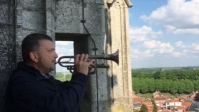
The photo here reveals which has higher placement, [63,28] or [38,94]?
[63,28]

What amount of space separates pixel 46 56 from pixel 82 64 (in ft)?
0.91

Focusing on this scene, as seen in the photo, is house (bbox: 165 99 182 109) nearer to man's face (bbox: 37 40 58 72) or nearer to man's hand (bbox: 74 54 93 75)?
man's hand (bbox: 74 54 93 75)

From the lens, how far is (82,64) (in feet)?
6.92

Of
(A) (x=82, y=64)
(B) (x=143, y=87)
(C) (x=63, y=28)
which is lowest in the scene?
(B) (x=143, y=87)

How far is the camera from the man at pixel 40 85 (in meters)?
1.83

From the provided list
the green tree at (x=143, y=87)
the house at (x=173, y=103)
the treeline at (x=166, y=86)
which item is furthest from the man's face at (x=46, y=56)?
the green tree at (x=143, y=87)

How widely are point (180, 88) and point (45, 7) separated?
335 feet

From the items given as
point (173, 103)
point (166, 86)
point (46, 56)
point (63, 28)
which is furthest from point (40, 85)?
point (166, 86)

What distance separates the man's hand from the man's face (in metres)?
0.18

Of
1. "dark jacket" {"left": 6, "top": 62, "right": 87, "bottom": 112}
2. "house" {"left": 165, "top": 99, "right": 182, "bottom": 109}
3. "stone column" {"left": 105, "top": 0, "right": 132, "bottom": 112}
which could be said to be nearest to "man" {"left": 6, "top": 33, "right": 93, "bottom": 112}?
"dark jacket" {"left": 6, "top": 62, "right": 87, "bottom": 112}

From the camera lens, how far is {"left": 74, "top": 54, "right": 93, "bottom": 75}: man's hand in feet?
6.82

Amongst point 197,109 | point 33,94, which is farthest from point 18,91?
point 197,109

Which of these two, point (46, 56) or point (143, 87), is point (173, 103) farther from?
point (46, 56)

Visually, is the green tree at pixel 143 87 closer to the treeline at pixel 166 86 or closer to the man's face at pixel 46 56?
the treeline at pixel 166 86
